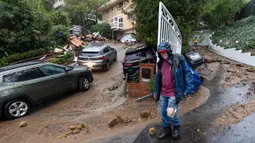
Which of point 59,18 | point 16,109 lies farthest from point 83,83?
point 59,18

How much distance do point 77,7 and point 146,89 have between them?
89.3 ft

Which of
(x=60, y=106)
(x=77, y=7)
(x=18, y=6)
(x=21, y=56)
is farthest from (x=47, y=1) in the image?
(x=60, y=106)

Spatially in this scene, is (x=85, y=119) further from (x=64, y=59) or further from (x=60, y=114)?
(x=64, y=59)

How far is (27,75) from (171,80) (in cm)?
494

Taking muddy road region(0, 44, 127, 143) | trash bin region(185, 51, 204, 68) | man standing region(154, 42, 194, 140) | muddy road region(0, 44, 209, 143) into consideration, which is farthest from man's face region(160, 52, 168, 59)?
trash bin region(185, 51, 204, 68)

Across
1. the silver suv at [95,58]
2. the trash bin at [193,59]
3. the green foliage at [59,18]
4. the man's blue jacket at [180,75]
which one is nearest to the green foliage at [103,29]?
the green foliage at [59,18]

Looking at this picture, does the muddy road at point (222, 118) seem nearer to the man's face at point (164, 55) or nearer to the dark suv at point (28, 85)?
the man's face at point (164, 55)

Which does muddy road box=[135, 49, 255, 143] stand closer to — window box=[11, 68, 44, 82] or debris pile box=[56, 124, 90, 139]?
debris pile box=[56, 124, 90, 139]

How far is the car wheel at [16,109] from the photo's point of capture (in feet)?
17.5

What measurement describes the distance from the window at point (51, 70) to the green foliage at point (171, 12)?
367cm

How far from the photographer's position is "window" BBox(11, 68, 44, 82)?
5.64 meters

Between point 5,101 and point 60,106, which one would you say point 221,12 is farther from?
point 5,101

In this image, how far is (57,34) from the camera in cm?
1673

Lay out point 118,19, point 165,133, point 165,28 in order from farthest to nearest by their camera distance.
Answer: point 118,19 < point 165,28 < point 165,133
